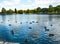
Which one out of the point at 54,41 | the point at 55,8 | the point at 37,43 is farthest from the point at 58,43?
the point at 55,8

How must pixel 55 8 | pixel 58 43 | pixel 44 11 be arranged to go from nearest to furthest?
pixel 58 43 < pixel 55 8 < pixel 44 11

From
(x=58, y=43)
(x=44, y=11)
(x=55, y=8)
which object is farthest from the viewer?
(x=44, y=11)

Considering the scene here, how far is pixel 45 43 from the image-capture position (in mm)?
26344

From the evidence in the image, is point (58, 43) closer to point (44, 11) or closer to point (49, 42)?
point (49, 42)

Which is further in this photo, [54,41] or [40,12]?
[40,12]

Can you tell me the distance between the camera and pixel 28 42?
88.2 feet

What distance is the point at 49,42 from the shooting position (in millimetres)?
26828

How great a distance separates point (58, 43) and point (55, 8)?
6017 inches

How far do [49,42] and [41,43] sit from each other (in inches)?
57.1

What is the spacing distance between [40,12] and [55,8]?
91.7ft

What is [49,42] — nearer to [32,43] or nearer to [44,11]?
[32,43]

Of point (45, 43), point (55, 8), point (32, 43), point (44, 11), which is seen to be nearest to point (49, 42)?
point (45, 43)

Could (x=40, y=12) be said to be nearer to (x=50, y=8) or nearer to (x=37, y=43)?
(x=50, y=8)

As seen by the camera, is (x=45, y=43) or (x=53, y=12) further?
(x=53, y=12)
